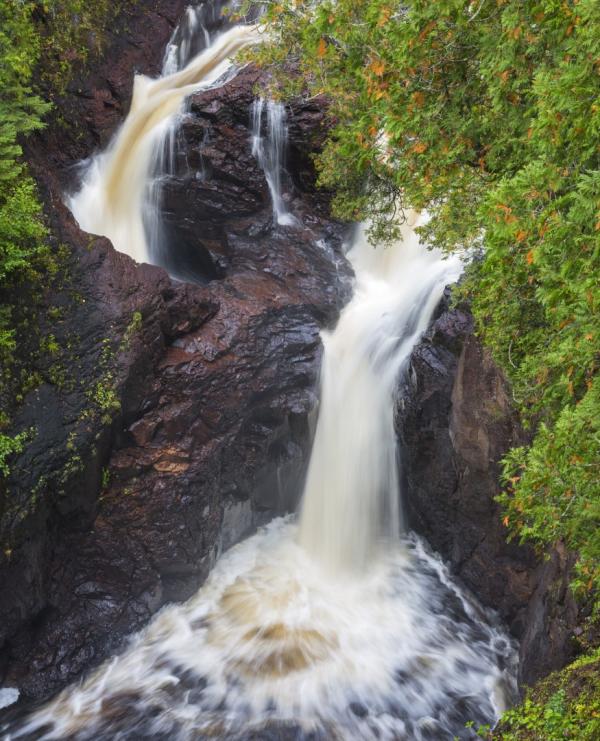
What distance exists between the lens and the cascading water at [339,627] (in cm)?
686

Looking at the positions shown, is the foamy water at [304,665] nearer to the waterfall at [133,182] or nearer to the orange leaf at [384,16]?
the waterfall at [133,182]

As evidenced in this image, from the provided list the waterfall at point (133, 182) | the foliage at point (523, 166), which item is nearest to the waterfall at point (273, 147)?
the waterfall at point (133, 182)

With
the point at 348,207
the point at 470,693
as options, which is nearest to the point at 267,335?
the point at 348,207

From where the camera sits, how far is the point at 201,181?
11930mm

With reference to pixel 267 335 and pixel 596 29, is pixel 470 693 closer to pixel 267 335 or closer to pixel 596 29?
pixel 267 335

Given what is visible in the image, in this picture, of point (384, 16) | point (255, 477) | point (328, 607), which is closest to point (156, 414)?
point (255, 477)

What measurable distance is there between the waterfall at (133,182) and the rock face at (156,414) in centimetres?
52

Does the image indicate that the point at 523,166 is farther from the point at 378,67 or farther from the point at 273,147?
the point at 273,147

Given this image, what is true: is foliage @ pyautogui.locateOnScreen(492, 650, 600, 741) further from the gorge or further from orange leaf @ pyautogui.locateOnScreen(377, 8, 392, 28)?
orange leaf @ pyautogui.locateOnScreen(377, 8, 392, 28)

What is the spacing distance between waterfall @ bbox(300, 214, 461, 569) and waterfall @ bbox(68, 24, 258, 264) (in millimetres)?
5095

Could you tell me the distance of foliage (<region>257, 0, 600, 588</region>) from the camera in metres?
3.18

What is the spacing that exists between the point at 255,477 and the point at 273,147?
25.6 feet

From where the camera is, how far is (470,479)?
8.58m

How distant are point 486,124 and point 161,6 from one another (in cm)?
1461
